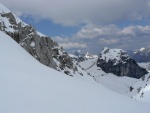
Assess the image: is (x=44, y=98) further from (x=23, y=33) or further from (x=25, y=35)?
(x=23, y=33)

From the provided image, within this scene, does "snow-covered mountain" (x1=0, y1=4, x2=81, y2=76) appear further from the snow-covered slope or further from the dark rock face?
the snow-covered slope

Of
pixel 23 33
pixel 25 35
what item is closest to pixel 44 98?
pixel 25 35

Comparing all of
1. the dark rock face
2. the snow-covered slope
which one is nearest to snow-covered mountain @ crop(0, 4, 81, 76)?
the dark rock face

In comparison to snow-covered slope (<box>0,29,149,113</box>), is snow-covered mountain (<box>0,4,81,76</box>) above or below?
above

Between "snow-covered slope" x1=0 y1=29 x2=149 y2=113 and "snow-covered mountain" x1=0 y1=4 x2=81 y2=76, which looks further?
"snow-covered mountain" x1=0 y1=4 x2=81 y2=76

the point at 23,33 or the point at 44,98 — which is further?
the point at 23,33

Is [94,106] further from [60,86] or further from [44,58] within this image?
[44,58]

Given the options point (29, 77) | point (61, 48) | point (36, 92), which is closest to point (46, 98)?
point (36, 92)

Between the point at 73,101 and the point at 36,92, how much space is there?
2787 mm

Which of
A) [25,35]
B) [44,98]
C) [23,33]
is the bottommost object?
[44,98]

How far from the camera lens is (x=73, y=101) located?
20.0m

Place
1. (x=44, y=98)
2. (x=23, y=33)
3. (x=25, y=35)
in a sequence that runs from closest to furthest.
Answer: (x=44, y=98) → (x=25, y=35) → (x=23, y=33)

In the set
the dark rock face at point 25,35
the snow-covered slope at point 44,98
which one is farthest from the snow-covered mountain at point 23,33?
the snow-covered slope at point 44,98

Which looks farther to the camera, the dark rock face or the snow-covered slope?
the dark rock face
